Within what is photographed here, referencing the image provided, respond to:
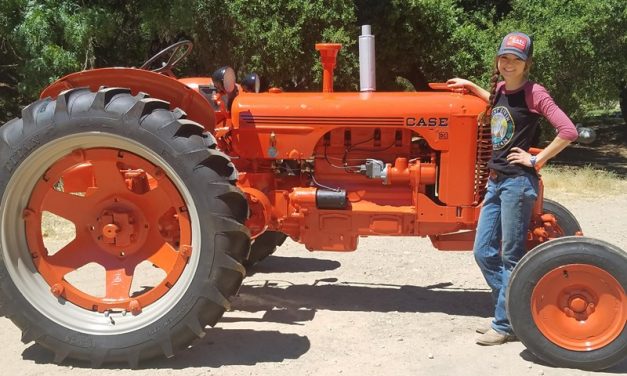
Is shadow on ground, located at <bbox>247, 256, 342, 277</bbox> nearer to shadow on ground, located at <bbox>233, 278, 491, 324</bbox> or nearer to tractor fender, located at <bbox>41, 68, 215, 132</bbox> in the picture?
shadow on ground, located at <bbox>233, 278, 491, 324</bbox>

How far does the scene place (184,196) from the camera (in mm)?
3828

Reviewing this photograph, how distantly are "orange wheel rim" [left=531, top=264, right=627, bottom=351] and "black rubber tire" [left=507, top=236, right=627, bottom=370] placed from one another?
29 mm

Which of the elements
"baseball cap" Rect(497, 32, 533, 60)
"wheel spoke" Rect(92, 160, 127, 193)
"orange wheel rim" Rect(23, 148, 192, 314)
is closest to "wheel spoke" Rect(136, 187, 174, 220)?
"orange wheel rim" Rect(23, 148, 192, 314)

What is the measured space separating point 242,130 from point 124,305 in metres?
1.36

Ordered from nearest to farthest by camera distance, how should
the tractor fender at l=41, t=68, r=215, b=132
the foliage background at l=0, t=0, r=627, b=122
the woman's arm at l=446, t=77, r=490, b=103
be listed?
the tractor fender at l=41, t=68, r=215, b=132
the woman's arm at l=446, t=77, r=490, b=103
the foliage background at l=0, t=0, r=627, b=122

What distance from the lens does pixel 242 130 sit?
454 cm

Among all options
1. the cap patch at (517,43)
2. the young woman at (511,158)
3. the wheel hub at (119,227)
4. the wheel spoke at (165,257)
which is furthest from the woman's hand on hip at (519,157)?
the wheel hub at (119,227)

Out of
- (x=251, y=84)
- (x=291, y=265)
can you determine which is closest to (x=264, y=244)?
(x=291, y=265)

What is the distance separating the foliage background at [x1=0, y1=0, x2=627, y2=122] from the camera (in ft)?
28.7

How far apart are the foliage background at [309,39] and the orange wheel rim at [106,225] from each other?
4912mm

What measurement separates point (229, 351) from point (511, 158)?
76.8 inches

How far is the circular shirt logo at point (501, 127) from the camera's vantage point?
3.89m

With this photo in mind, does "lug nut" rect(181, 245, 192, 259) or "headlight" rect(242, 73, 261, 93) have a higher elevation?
"headlight" rect(242, 73, 261, 93)

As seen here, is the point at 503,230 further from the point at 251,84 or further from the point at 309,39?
the point at 309,39
